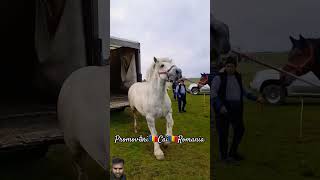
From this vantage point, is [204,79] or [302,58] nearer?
[204,79]

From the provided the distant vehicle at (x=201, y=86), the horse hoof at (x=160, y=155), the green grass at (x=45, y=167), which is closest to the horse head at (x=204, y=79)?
the distant vehicle at (x=201, y=86)

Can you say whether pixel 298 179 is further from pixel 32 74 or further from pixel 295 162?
pixel 32 74

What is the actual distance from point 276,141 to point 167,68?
1171 mm

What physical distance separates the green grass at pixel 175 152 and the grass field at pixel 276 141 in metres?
0.32

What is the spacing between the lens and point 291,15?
119 inches

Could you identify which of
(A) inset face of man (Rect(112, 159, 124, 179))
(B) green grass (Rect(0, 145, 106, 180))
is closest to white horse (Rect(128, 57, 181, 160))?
(A) inset face of man (Rect(112, 159, 124, 179))

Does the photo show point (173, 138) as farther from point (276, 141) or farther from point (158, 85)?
point (276, 141)

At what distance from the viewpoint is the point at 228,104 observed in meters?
3.03

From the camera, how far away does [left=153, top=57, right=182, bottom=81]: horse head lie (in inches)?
117

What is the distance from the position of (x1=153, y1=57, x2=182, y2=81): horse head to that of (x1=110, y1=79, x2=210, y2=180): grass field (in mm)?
251

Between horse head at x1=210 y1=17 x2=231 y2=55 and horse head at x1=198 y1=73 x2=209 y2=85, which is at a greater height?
horse head at x1=210 y1=17 x2=231 y2=55

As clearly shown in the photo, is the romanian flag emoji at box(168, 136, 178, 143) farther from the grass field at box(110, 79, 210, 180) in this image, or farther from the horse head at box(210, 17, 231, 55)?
the horse head at box(210, 17, 231, 55)

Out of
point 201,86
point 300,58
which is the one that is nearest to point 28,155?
point 201,86

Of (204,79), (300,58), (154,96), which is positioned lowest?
(154,96)
